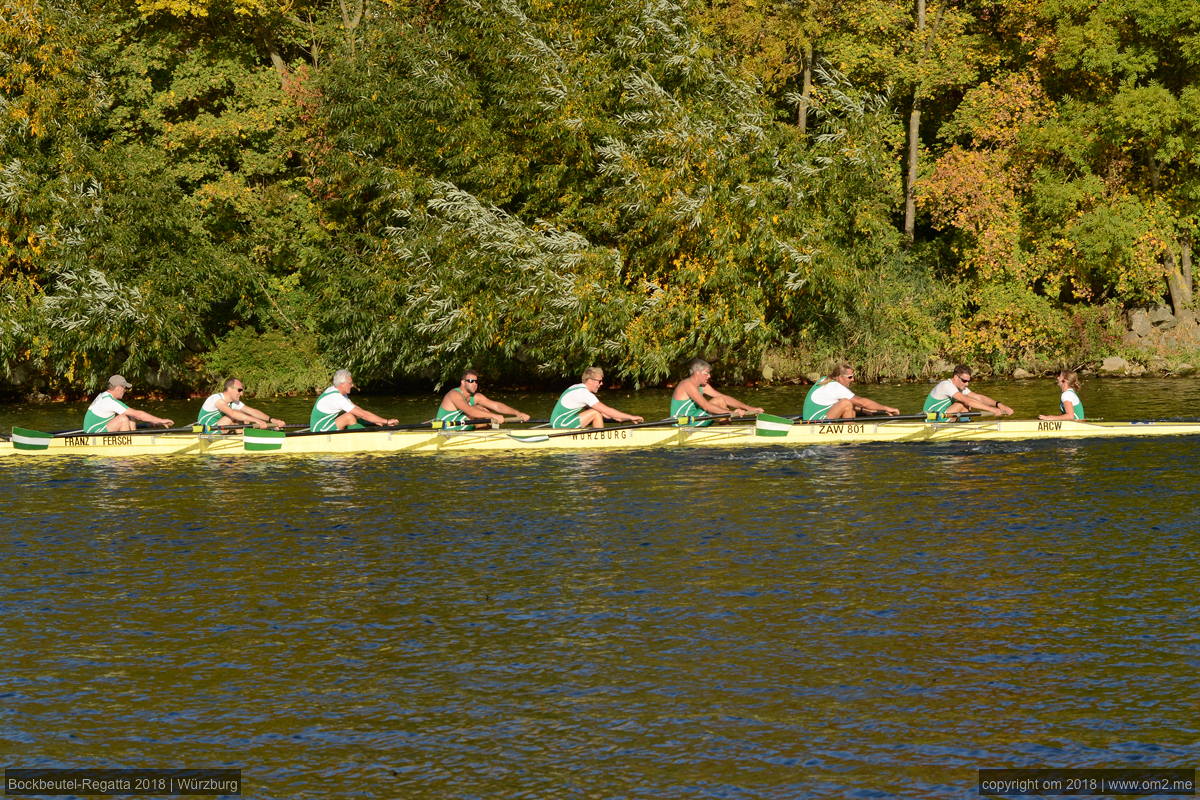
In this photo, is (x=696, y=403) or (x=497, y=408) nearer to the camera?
(x=696, y=403)

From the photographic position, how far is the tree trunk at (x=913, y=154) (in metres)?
50.0

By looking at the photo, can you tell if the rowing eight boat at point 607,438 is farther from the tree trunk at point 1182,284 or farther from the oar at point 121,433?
the tree trunk at point 1182,284

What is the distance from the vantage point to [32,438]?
31203 millimetres

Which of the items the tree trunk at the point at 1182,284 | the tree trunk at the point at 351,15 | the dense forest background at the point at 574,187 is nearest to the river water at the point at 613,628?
the dense forest background at the point at 574,187

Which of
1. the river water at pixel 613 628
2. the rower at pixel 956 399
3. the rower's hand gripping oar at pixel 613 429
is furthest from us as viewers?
the rower's hand gripping oar at pixel 613 429

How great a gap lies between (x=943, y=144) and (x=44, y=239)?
3170 cm

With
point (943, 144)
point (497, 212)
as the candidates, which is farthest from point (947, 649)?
point (943, 144)

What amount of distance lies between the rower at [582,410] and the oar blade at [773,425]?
2.57 metres

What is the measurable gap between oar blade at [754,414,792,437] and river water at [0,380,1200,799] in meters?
2.94

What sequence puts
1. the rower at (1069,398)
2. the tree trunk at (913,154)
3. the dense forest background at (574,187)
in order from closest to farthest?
the rower at (1069,398) → the dense forest background at (574,187) → the tree trunk at (913,154)

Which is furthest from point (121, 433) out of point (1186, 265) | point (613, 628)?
point (1186, 265)

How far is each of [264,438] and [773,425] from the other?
10578mm

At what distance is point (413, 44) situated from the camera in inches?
1772

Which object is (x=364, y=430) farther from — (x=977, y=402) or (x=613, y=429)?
(x=977, y=402)
